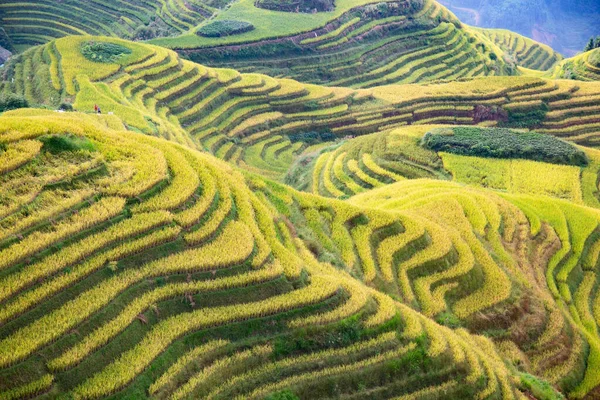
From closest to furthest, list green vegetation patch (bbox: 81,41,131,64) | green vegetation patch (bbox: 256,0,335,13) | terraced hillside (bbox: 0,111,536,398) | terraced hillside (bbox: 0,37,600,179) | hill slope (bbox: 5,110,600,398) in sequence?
terraced hillside (bbox: 0,111,536,398)
hill slope (bbox: 5,110,600,398)
terraced hillside (bbox: 0,37,600,179)
green vegetation patch (bbox: 81,41,131,64)
green vegetation patch (bbox: 256,0,335,13)

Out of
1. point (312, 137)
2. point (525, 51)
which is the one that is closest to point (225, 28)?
point (312, 137)

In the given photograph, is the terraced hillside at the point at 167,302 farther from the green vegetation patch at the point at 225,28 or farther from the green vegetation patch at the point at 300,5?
the green vegetation patch at the point at 300,5

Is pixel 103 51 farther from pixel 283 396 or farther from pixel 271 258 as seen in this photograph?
pixel 283 396

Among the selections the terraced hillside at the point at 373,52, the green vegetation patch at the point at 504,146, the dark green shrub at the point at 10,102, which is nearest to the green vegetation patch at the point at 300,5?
the terraced hillside at the point at 373,52

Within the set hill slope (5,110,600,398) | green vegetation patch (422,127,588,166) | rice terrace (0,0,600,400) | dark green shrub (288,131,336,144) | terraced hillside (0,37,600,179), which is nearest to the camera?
hill slope (5,110,600,398)

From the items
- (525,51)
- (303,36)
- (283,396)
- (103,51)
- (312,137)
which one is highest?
(283,396)

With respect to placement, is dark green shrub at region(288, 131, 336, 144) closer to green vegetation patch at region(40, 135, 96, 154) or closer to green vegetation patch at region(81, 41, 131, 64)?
green vegetation patch at region(81, 41, 131, 64)

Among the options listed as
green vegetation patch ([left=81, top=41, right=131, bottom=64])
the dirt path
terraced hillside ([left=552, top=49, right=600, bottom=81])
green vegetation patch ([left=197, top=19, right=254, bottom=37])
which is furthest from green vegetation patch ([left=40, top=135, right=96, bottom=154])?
the dirt path

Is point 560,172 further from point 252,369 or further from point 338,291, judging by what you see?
point 252,369
